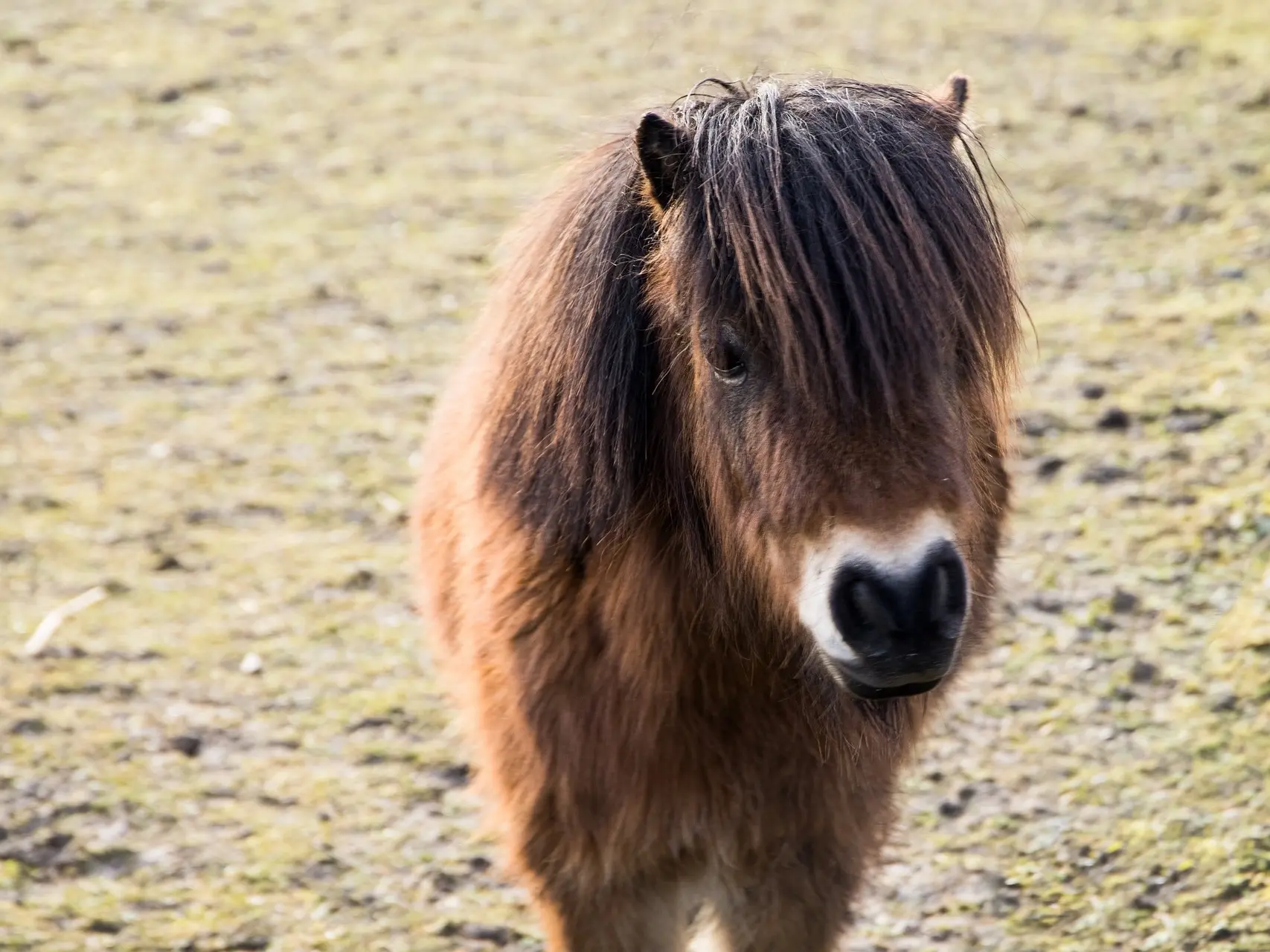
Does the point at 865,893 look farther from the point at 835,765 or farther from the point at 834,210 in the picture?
the point at 834,210

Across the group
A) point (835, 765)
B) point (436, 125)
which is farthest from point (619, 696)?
point (436, 125)

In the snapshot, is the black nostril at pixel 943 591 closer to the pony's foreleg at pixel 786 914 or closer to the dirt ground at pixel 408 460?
the pony's foreleg at pixel 786 914

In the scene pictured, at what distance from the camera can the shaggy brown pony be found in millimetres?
2119

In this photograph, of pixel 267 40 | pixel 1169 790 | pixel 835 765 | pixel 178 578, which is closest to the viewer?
pixel 835 765

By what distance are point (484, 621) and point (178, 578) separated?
2.31 m

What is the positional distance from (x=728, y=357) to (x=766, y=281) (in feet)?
0.51

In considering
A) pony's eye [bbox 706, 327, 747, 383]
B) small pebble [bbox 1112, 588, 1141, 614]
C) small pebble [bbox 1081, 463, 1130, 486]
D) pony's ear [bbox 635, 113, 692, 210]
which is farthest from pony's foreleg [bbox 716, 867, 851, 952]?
small pebble [bbox 1081, 463, 1130, 486]

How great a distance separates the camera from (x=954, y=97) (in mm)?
2600

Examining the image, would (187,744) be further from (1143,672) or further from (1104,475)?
(1104,475)

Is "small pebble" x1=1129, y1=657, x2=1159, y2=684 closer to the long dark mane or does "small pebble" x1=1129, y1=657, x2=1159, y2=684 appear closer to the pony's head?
the pony's head

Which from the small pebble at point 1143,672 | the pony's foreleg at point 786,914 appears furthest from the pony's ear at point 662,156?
the small pebble at point 1143,672

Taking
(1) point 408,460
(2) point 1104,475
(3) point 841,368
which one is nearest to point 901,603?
(3) point 841,368

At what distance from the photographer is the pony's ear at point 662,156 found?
2293 mm

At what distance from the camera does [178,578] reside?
4.70 m
